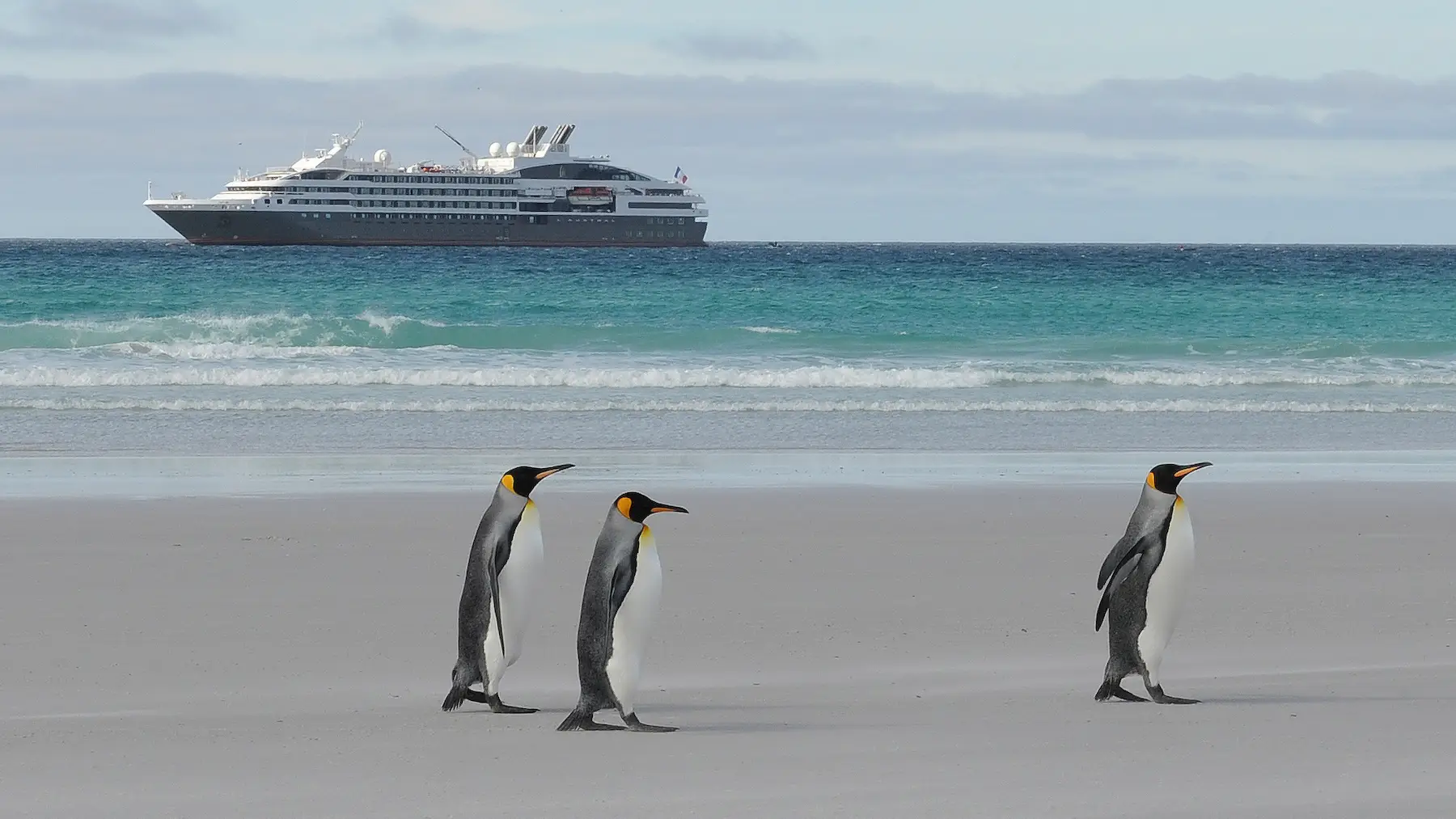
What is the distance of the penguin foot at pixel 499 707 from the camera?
387cm

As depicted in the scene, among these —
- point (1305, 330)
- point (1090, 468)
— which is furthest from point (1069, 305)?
point (1090, 468)

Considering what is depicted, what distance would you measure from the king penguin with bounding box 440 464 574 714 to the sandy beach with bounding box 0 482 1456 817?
0.27 ft

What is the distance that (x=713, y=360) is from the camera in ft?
64.7

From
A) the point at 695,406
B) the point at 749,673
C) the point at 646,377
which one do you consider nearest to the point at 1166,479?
the point at 749,673

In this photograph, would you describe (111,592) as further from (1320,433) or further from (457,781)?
(1320,433)

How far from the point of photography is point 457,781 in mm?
3299

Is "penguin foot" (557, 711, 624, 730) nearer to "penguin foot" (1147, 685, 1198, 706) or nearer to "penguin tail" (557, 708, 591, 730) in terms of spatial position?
"penguin tail" (557, 708, 591, 730)

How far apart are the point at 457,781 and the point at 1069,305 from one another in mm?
27747

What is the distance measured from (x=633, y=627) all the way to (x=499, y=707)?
42cm

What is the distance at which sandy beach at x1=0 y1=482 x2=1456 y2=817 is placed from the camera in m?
3.26

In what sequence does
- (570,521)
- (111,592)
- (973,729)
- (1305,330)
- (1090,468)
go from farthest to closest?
(1305,330) → (1090,468) → (570,521) → (111,592) → (973,729)

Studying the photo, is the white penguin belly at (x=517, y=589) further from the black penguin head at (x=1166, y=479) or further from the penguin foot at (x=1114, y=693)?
the black penguin head at (x=1166, y=479)

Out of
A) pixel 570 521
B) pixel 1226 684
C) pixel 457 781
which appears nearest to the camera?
pixel 457 781

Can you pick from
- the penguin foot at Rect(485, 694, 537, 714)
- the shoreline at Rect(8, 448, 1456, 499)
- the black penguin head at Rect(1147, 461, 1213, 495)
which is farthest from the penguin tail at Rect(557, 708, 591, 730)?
the shoreline at Rect(8, 448, 1456, 499)
